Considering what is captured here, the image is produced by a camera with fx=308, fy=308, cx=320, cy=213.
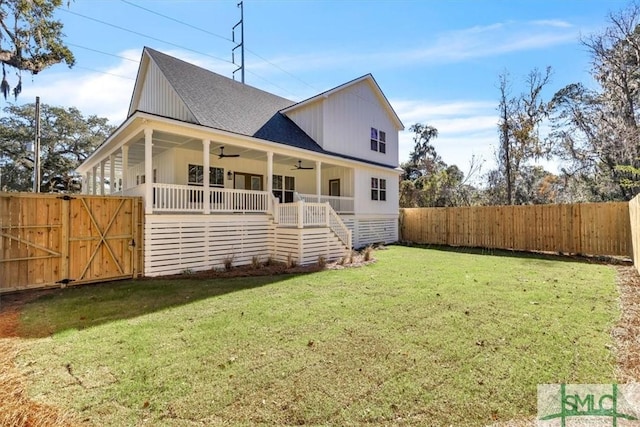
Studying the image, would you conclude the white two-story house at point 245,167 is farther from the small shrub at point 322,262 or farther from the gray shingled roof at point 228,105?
the small shrub at point 322,262

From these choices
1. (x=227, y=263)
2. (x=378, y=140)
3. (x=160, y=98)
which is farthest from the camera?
(x=378, y=140)

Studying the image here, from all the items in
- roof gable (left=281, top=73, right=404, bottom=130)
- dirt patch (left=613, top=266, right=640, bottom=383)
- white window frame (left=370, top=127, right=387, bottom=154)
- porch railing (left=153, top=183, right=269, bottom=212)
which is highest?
roof gable (left=281, top=73, right=404, bottom=130)

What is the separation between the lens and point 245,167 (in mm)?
14031

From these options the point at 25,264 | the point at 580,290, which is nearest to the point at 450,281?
the point at 580,290

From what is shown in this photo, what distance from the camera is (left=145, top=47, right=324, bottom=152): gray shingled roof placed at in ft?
36.8

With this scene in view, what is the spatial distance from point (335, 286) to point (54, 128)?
3311 cm

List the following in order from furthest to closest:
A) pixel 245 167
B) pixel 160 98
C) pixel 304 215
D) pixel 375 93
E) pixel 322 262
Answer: pixel 375 93, pixel 245 167, pixel 160 98, pixel 304 215, pixel 322 262

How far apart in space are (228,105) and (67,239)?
7.68m

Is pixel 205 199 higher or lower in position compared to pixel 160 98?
lower

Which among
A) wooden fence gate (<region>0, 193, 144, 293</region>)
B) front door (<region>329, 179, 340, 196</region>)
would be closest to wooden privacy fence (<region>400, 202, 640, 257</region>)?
front door (<region>329, 179, 340, 196</region>)

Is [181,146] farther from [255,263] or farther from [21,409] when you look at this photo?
[21,409]

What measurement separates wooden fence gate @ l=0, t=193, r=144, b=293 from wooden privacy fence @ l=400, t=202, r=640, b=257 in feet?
47.2

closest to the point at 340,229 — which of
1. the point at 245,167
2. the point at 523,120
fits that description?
the point at 245,167

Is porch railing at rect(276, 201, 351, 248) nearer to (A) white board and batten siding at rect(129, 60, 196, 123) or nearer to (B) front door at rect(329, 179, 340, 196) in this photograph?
(A) white board and batten siding at rect(129, 60, 196, 123)
